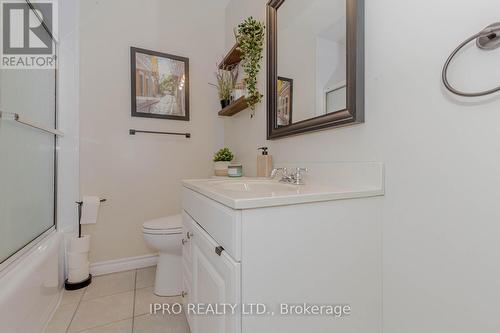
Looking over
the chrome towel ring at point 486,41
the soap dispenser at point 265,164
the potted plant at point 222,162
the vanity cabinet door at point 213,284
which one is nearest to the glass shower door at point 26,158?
the vanity cabinet door at point 213,284

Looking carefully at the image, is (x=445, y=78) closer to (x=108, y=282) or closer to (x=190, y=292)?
(x=190, y=292)

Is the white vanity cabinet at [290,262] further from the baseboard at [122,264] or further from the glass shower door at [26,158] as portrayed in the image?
the baseboard at [122,264]

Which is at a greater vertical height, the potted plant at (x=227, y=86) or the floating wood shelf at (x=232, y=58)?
the floating wood shelf at (x=232, y=58)

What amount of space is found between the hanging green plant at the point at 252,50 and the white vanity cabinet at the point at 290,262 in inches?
38.3

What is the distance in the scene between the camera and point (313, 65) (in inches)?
46.1

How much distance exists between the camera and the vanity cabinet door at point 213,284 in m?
0.66

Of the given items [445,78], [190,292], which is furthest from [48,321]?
[445,78]

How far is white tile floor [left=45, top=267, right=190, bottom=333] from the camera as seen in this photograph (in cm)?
131

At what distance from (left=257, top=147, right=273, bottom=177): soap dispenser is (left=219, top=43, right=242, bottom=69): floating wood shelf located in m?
0.86

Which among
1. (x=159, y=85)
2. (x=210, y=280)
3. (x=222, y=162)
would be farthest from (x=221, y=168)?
(x=210, y=280)

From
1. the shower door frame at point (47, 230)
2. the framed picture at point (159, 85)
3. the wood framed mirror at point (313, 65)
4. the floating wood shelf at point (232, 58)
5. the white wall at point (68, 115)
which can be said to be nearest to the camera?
the wood framed mirror at point (313, 65)

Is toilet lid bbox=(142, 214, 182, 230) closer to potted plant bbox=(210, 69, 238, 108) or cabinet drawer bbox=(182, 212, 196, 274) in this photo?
cabinet drawer bbox=(182, 212, 196, 274)

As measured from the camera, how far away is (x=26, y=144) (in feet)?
4.53

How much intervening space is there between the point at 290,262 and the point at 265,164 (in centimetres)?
88
